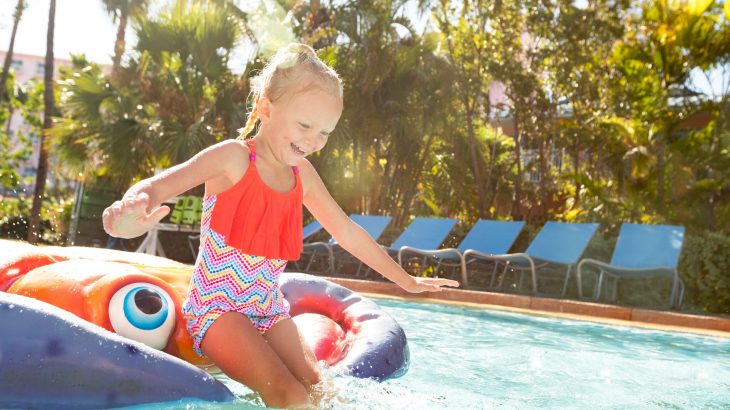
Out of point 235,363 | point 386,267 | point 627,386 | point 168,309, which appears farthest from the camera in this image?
point 627,386

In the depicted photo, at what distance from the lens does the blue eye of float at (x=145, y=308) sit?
2834 millimetres

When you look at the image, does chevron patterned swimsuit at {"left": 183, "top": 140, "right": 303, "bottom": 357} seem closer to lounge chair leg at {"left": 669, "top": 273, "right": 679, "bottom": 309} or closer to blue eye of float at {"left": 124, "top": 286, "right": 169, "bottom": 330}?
blue eye of float at {"left": 124, "top": 286, "right": 169, "bottom": 330}

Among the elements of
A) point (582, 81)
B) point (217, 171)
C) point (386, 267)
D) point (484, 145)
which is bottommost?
point (386, 267)

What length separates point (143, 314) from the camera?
113 inches

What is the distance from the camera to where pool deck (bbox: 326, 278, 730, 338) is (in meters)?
7.00

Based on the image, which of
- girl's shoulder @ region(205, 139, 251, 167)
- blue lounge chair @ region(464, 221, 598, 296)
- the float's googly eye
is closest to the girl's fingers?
girl's shoulder @ region(205, 139, 251, 167)

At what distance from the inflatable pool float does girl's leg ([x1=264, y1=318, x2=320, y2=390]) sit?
0.34 metres

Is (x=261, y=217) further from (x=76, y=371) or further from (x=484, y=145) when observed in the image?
(x=484, y=145)

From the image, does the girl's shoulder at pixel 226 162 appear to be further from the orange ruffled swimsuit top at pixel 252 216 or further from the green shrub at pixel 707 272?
the green shrub at pixel 707 272

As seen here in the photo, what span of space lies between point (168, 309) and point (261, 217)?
0.76 meters

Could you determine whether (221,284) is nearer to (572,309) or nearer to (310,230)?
(572,309)

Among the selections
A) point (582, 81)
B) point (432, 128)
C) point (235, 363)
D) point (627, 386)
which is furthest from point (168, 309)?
point (582, 81)

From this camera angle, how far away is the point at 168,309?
9.66 ft

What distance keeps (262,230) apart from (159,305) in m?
0.76
